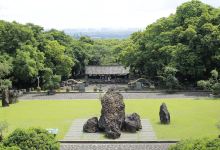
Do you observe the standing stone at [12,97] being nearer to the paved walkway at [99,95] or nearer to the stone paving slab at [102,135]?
the paved walkway at [99,95]

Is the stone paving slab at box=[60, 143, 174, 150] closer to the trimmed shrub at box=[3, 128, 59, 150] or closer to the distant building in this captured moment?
the trimmed shrub at box=[3, 128, 59, 150]

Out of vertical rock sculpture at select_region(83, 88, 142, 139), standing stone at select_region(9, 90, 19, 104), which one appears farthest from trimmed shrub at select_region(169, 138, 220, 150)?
standing stone at select_region(9, 90, 19, 104)

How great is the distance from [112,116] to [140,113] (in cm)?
986

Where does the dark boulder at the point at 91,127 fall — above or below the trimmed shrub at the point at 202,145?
below

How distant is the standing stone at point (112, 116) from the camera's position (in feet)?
113

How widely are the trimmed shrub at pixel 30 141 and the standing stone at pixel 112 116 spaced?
933cm

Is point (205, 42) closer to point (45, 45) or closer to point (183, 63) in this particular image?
point (183, 63)

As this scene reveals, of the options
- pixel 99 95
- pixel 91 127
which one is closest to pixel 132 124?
pixel 91 127

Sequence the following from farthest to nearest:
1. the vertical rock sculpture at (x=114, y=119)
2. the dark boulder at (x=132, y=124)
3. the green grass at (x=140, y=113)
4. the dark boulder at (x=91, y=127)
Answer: the green grass at (x=140, y=113) < the dark boulder at (x=91, y=127) < the dark boulder at (x=132, y=124) < the vertical rock sculpture at (x=114, y=119)

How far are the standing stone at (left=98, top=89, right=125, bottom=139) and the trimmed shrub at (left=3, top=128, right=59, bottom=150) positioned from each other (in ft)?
30.6

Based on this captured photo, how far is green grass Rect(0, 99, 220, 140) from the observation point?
119 ft

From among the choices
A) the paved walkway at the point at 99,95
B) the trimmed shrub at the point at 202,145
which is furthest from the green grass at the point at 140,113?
the trimmed shrub at the point at 202,145

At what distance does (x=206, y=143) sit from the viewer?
850 inches

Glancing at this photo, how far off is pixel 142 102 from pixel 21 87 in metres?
24.8
